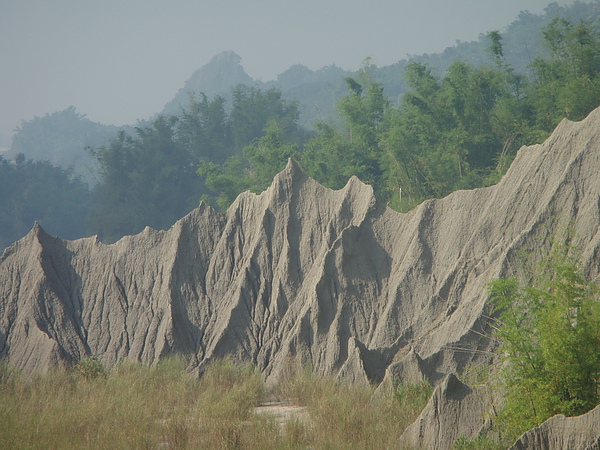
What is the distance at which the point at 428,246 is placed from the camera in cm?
1516

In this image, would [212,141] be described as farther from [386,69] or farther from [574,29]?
[386,69]

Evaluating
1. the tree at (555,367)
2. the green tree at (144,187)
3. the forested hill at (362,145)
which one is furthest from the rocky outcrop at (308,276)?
the green tree at (144,187)

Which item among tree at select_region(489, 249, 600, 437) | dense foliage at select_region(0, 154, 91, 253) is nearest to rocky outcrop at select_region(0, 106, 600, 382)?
tree at select_region(489, 249, 600, 437)

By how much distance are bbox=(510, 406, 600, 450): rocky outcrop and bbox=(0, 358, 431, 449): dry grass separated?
206cm

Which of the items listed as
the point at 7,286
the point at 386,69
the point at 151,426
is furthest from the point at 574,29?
the point at 386,69

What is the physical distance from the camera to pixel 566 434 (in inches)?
304

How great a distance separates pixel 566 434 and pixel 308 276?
878cm

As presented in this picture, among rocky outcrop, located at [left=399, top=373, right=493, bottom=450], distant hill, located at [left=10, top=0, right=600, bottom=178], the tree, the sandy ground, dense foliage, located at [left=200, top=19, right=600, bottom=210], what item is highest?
distant hill, located at [left=10, top=0, right=600, bottom=178]

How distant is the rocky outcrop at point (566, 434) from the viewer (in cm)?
749

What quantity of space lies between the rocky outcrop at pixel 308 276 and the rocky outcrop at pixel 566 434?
4.10m

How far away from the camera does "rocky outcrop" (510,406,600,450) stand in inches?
295

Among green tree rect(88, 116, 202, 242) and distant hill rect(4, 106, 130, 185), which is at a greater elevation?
distant hill rect(4, 106, 130, 185)

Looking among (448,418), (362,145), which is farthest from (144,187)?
(448,418)

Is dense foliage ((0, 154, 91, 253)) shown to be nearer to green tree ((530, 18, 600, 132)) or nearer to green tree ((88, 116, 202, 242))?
green tree ((88, 116, 202, 242))
